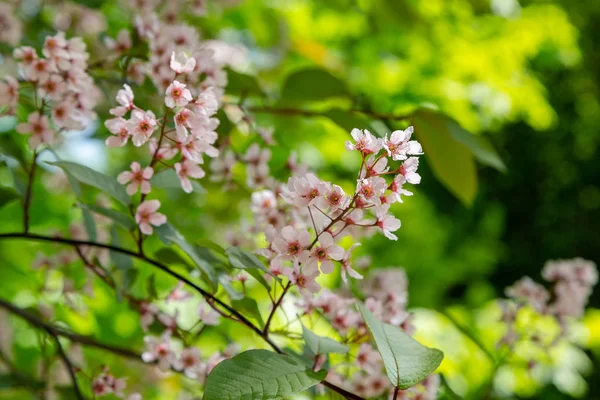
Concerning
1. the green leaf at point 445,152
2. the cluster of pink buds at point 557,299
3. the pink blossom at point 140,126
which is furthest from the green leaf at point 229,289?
the cluster of pink buds at point 557,299

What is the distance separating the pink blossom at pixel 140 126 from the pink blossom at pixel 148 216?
5cm

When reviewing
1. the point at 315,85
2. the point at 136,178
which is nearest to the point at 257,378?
the point at 136,178

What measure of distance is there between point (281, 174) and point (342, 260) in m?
0.26

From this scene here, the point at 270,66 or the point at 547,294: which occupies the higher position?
the point at 547,294

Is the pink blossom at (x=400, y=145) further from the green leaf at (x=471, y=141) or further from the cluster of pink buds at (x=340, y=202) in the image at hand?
the green leaf at (x=471, y=141)

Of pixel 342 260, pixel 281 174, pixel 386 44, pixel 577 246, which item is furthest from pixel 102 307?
pixel 577 246

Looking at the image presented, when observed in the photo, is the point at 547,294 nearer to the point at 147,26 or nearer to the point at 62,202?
the point at 147,26

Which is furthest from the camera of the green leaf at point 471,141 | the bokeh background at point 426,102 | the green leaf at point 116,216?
the bokeh background at point 426,102

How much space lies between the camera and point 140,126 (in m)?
0.40

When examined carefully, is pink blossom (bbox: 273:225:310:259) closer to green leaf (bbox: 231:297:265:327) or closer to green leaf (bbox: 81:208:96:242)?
green leaf (bbox: 231:297:265:327)

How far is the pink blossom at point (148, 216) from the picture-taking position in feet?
1.40

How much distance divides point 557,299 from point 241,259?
466 mm

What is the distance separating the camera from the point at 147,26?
1.94 ft

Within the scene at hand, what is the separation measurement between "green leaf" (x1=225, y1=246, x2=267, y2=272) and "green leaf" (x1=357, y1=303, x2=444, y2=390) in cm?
7
